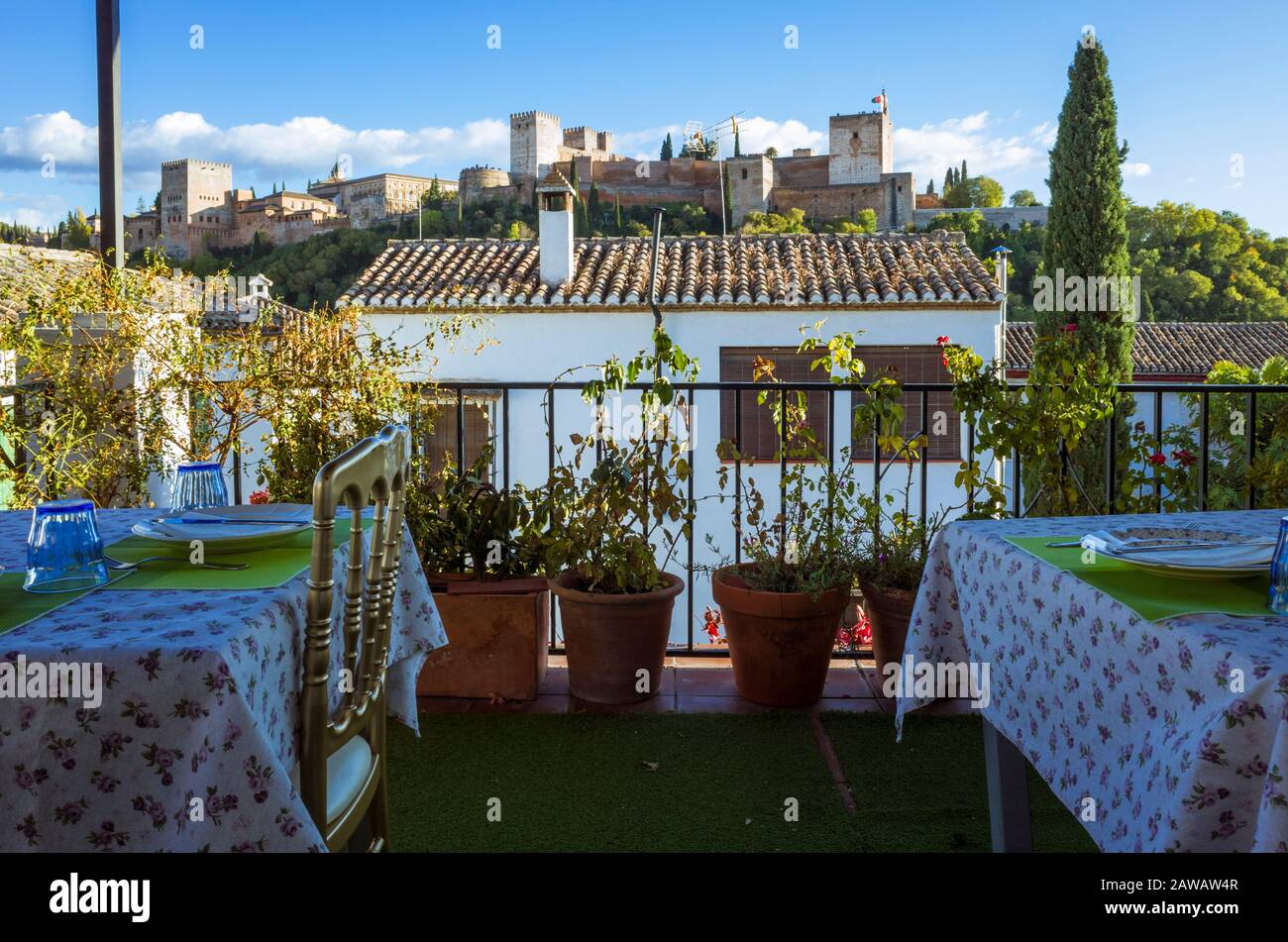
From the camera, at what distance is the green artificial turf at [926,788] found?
6.77 ft

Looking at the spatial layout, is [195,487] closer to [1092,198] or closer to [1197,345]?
[1092,198]

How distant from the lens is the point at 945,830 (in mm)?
2090

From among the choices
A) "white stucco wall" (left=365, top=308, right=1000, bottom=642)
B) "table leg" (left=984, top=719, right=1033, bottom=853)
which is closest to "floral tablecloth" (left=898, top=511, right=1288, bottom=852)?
"table leg" (left=984, top=719, right=1033, bottom=853)

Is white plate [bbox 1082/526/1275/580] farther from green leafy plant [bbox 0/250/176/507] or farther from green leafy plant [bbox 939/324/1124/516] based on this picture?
green leafy plant [bbox 0/250/176/507]

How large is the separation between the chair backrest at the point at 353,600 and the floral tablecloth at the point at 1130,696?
884mm

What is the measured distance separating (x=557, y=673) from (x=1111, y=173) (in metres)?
13.0

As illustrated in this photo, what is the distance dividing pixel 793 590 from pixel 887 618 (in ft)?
0.94

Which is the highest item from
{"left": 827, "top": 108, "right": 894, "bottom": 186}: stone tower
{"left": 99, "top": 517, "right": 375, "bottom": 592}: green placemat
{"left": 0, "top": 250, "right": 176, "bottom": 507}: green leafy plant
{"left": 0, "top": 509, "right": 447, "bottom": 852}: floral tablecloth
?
{"left": 827, "top": 108, "right": 894, "bottom": 186}: stone tower

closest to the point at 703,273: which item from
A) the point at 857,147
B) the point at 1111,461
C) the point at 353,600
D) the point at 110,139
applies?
the point at 110,139

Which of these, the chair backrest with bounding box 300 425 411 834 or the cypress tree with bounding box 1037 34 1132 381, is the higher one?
the cypress tree with bounding box 1037 34 1132 381

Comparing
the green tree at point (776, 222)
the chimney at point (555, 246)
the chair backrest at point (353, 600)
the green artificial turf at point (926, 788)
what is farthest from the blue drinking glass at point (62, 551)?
the green tree at point (776, 222)

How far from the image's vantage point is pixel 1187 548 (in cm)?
134

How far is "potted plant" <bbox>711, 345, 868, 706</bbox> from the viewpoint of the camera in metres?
2.78

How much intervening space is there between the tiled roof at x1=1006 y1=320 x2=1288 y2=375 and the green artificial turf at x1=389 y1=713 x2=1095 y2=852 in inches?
869
